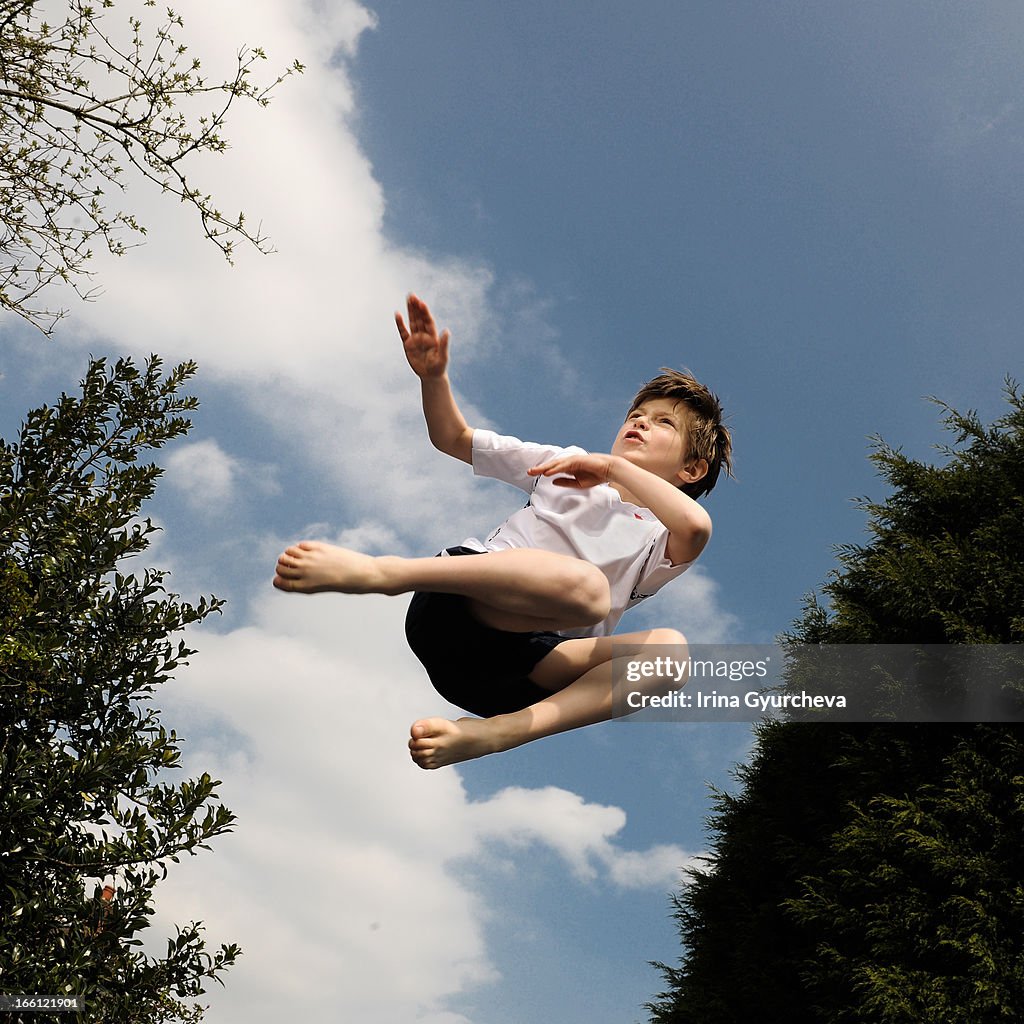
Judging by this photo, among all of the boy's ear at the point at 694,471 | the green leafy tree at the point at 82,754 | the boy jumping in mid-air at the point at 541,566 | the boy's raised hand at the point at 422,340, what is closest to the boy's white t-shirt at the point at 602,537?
the boy jumping in mid-air at the point at 541,566

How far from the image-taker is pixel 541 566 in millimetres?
2316

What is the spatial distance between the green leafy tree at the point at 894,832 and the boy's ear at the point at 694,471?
5.59 m

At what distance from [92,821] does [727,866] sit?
22.8ft

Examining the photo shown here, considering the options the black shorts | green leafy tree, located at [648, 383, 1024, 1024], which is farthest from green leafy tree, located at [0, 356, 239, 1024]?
green leafy tree, located at [648, 383, 1024, 1024]

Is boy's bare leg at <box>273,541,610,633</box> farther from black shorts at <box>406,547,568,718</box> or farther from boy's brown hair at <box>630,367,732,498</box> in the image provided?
boy's brown hair at <box>630,367,732,498</box>

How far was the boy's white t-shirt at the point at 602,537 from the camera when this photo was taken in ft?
8.75

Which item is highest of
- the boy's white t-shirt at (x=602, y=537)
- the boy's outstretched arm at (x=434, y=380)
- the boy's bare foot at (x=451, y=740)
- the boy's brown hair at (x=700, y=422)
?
the boy's brown hair at (x=700, y=422)

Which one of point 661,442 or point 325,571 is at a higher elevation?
point 661,442

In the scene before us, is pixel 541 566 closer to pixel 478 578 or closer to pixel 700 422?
pixel 478 578

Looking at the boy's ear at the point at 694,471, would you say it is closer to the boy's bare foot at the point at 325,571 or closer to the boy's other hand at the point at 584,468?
the boy's other hand at the point at 584,468

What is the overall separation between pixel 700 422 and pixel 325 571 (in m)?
1.34

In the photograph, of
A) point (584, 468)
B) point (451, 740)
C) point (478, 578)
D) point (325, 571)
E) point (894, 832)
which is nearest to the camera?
point (325, 571)

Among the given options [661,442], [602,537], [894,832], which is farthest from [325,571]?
[894,832]

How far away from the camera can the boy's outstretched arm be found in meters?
2.77
